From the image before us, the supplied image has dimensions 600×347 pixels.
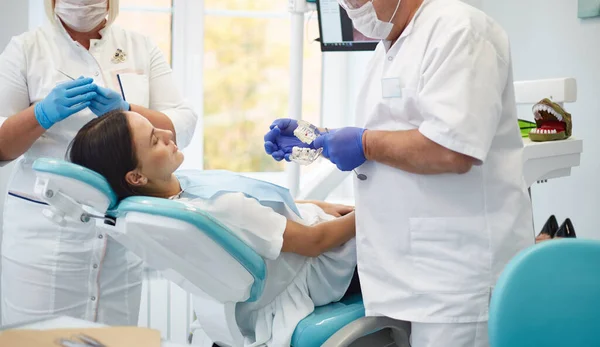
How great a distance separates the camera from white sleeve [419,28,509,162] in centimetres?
126

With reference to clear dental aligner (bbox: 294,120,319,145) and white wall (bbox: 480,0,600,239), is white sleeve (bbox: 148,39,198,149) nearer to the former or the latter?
clear dental aligner (bbox: 294,120,319,145)

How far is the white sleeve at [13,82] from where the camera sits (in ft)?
5.98

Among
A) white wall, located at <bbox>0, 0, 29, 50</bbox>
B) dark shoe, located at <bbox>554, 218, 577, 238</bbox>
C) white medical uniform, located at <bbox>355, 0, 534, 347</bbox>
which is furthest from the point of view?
white wall, located at <bbox>0, 0, 29, 50</bbox>

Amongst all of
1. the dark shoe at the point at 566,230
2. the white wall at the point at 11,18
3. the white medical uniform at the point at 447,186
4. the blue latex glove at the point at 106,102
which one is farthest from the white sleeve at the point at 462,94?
the white wall at the point at 11,18

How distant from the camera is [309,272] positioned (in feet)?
5.26

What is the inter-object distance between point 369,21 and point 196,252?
602mm

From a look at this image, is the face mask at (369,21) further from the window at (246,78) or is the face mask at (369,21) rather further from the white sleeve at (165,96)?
the window at (246,78)

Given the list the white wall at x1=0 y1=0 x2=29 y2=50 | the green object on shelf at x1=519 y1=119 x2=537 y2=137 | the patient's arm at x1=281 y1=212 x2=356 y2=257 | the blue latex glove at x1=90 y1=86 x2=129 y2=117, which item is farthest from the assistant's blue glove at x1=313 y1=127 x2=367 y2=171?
the white wall at x1=0 y1=0 x2=29 y2=50

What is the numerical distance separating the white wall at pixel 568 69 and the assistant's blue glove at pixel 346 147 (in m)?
1.52

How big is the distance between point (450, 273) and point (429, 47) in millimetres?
443

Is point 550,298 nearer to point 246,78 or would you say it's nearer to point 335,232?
point 335,232

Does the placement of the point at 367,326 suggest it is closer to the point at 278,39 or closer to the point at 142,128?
the point at 142,128

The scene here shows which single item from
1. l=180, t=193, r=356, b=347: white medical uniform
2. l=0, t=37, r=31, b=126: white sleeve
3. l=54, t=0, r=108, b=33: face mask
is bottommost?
l=180, t=193, r=356, b=347: white medical uniform

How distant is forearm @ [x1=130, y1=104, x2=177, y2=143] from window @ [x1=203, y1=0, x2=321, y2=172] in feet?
4.65
